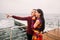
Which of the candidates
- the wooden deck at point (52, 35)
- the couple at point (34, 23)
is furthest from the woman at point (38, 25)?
the wooden deck at point (52, 35)

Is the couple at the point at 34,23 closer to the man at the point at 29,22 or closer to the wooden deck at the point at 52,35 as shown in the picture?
the man at the point at 29,22

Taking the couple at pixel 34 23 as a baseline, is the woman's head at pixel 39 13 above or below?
above

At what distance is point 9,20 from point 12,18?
60mm

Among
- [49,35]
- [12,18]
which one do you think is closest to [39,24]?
[49,35]

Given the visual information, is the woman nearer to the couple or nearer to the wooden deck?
the couple

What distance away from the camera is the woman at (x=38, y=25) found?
2182 mm

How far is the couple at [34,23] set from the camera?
218 centimetres

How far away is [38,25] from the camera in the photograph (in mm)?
2182

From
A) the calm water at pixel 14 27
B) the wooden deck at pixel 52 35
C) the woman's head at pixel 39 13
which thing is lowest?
the wooden deck at pixel 52 35

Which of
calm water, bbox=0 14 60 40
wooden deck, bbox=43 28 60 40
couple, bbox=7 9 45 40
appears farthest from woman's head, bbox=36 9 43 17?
wooden deck, bbox=43 28 60 40

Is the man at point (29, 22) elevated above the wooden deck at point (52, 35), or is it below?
above

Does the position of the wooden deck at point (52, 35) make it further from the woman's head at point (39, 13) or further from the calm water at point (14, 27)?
the woman's head at point (39, 13)

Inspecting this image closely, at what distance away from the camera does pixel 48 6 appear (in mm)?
2297

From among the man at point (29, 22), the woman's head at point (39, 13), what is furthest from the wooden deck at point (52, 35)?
the woman's head at point (39, 13)
